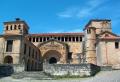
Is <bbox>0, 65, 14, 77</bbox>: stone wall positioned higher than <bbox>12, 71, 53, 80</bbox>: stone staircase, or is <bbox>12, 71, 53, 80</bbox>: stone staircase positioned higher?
<bbox>0, 65, 14, 77</bbox>: stone wall

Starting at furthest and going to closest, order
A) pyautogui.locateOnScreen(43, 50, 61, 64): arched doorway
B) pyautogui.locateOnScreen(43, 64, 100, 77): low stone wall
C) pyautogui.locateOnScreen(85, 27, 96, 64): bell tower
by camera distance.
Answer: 1. pyautogui.locateOnScreen(43, 50, 61, 64): arched doorway
2. pyautogui.locateOnScreen(85, 27, 96, 64): bell tower
3. pyautogui.locateOnScreen(43, 64, 100, 77): low stone wall

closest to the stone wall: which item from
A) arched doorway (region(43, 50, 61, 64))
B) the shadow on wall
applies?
the shadow on wall

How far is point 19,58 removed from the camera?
43.8m

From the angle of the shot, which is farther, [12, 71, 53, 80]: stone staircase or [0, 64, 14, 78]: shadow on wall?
[0, 64, 14, 78]: shadow on wall

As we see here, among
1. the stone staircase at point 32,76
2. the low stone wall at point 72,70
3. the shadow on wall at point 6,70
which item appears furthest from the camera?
the shadow on wall at point 6,70

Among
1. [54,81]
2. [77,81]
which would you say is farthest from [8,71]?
[77,81]

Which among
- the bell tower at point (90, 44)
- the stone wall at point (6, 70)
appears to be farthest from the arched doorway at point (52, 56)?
the stone wall at point (6, 70)

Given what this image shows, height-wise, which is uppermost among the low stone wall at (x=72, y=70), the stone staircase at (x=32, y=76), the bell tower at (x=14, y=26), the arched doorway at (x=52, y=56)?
the bell tower at (x=14, y=26)

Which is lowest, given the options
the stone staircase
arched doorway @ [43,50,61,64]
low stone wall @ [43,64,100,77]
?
the stone staircase

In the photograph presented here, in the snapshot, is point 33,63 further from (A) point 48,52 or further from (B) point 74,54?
(B) point 74,54

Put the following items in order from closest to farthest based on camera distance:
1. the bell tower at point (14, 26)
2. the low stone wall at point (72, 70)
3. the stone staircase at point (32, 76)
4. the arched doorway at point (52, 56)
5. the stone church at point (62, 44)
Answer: the stone staircase at point (32, 76) → the low stone wall at point (72, 70) → the stone church at point (62, 44) → the arched doorway at point (52, 56) → the bell tower at point (14, 26)

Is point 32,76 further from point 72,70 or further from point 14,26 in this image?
point 14,26

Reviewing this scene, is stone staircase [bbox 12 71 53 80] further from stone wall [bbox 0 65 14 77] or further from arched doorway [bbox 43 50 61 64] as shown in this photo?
arched doorway [bbox 43 50 61 64]

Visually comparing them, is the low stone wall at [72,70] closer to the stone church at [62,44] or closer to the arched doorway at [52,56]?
the stone church at [62,44]
